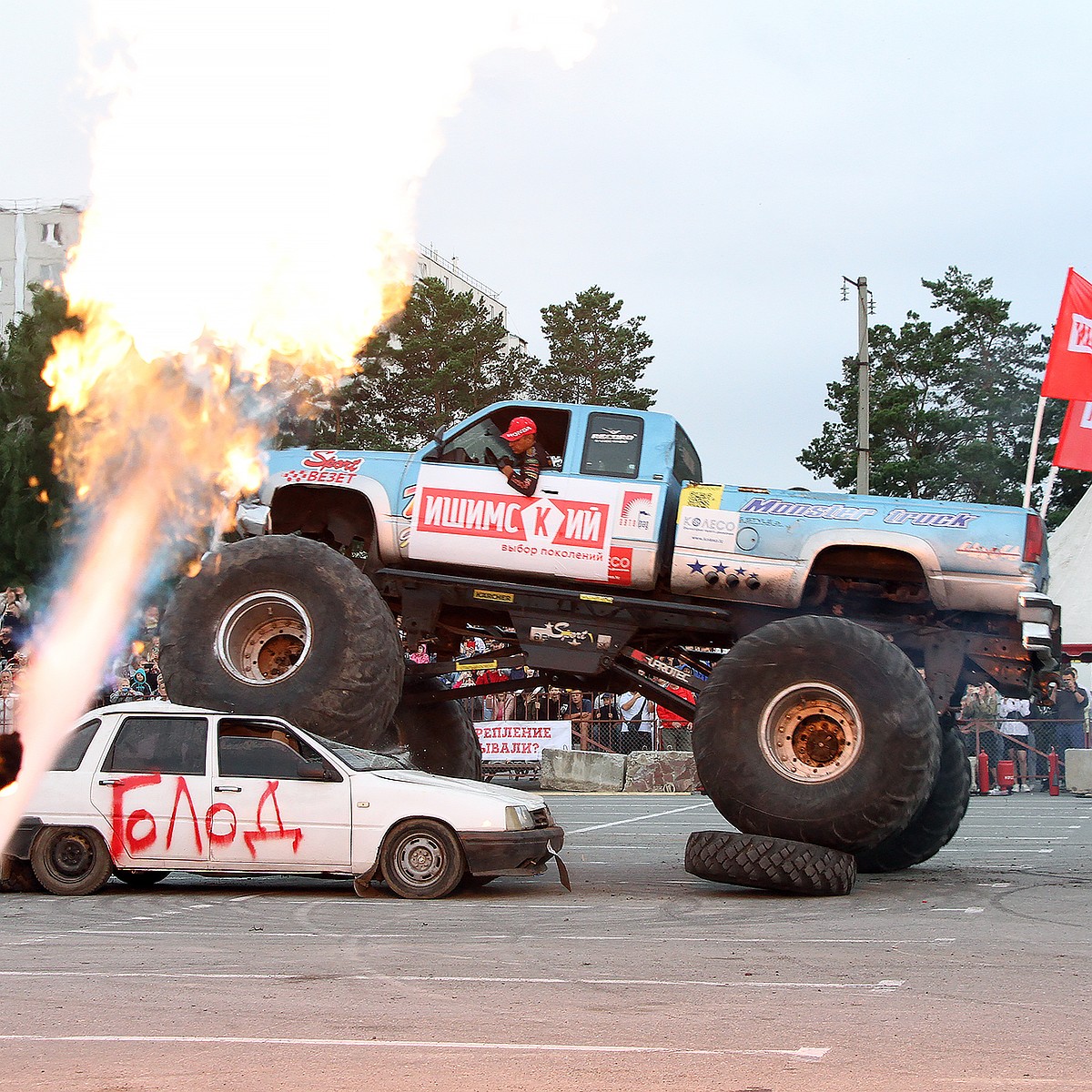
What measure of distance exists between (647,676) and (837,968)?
5487 millimetres

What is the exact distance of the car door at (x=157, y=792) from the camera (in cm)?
1090

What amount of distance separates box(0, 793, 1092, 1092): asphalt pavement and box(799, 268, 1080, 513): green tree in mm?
38799

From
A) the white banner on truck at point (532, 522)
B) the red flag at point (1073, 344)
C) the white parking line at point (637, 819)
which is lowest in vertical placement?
the white parking line at point (637, 819)

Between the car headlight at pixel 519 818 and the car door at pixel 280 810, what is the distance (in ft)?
3.82

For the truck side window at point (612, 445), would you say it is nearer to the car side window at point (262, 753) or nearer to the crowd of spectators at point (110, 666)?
the car side window at point (262, 753)

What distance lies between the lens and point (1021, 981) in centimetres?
714

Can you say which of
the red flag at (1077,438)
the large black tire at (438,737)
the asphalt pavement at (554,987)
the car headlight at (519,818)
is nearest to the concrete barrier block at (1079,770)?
the red flag at (1077,438)

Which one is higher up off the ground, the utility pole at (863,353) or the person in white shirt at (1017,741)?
the utility pole at (863,353)

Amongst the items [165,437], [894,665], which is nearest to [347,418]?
[165,437]

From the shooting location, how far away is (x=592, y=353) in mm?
49469

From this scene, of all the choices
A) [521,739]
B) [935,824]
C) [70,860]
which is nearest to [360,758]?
[70,860]

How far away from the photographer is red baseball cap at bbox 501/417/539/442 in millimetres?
12055

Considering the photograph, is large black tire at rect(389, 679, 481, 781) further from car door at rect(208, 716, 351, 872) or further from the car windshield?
car door at rect(208, 716, 351, 872)

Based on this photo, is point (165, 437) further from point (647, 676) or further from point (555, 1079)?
point (555, 1079)
